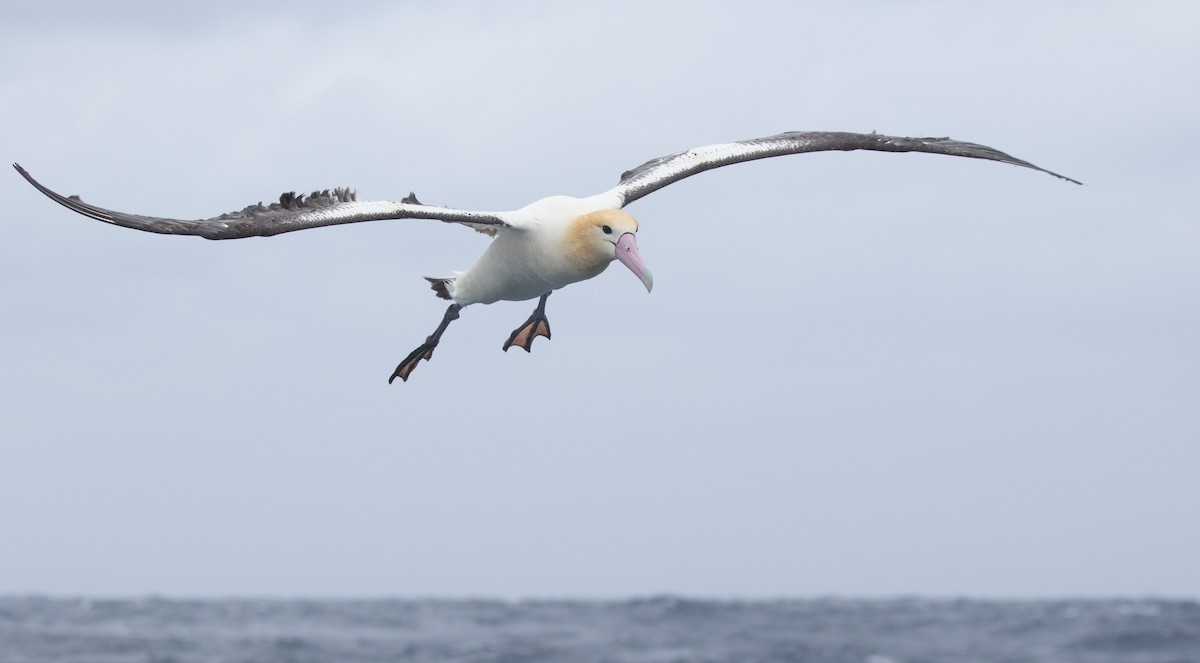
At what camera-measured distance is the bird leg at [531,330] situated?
1686 centimetres

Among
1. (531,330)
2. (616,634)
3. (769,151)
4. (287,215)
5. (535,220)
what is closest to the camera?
(287,215)

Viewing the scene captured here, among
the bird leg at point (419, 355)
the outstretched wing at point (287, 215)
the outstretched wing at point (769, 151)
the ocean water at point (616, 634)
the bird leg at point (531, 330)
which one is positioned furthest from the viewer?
the ocean water at point (616, 634)

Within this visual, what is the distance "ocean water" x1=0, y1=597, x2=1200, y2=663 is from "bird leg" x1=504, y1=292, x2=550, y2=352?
30.0 meters

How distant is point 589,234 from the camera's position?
12.8m

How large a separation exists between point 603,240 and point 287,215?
2.57 metres

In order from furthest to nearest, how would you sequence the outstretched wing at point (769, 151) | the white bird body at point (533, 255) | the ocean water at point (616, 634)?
the ocean water at point (616, 634) < the outstretched wing at point (769, 151) < the white bird body at point (533, 255)

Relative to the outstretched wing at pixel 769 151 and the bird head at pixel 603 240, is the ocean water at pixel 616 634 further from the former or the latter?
the bird head at pixel 603 240

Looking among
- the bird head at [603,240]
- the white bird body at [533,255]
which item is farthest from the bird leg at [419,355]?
the bird head at [603,240]

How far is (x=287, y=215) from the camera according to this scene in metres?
12.3

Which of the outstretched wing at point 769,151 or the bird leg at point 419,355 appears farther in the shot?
the bird leg at point 419,355

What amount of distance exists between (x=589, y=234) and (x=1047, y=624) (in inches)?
1934

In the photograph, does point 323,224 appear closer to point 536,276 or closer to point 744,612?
point 536,276

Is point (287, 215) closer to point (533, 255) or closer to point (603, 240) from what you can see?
point (533, 255)

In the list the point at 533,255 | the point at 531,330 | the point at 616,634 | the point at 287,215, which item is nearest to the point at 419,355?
the point at 531,330
